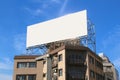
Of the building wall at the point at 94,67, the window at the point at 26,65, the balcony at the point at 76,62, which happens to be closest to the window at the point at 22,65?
the window at the point at 26,65

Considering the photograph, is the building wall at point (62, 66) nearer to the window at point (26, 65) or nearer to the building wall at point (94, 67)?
the building wall at point (94, 67)

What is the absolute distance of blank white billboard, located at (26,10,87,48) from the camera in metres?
64.7

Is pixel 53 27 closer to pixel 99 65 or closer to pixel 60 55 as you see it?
pixel 60 55

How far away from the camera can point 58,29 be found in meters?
69.9

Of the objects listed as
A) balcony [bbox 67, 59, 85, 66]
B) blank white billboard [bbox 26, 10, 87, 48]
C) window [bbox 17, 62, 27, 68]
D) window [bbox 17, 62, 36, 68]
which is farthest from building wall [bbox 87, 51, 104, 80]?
window [bbox 17, 62, 27, 68]

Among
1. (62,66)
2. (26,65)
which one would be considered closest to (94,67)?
(62,66)

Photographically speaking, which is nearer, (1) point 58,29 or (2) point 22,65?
(1) point 58,29

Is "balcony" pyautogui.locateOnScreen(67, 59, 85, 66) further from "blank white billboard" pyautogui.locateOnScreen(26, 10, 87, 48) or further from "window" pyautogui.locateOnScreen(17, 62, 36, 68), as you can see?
"window" pyautogui.locateOnScreen(17, 62, 36, 68)

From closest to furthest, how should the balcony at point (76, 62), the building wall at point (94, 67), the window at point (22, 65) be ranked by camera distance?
the balcony at point (76, 62) < the building wall at point (94, 67) < the window at point (22, 65)

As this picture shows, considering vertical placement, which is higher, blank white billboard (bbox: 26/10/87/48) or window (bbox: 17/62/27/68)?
blank white billboard (bbox: 26/10/87/48)

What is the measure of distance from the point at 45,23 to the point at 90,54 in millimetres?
17464

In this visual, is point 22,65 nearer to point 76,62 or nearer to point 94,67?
point 76,62

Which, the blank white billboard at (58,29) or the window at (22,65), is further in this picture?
the window at (22,65)

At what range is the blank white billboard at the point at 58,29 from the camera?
64.7 m
